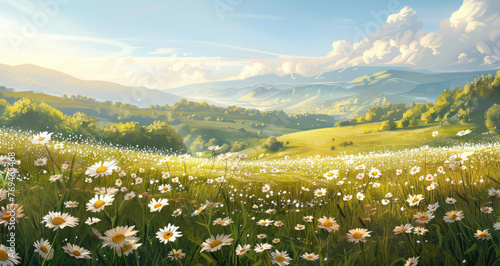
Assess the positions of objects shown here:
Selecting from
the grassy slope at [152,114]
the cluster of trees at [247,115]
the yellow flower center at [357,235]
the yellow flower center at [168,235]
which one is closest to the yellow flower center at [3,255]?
the yellow flower center at [168,235]

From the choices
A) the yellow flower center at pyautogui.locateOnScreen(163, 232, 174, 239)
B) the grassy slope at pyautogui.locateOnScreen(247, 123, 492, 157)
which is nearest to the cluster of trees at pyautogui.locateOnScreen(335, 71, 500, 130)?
the grassy slope at pyautogui.locateOnScreen(247, 123, 492, 157)

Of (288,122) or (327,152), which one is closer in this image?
(327,152)

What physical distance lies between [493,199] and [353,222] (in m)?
2.11

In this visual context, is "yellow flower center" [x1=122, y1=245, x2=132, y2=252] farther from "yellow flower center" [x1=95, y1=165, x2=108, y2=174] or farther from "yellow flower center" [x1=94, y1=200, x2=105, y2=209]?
"yellow flower center" [x1=95, y1=165, x2=108, y2=174]

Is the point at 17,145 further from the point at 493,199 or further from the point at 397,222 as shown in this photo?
the point at 493,199

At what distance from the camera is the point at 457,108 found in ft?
64.4

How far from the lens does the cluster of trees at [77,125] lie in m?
15.5

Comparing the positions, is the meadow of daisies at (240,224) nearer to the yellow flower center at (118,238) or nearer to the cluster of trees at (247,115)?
the yellow flower center at (118,238)

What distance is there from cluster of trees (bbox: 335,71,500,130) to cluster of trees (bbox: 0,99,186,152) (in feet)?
46.1

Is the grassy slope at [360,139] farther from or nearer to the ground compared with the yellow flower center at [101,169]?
nearer to the ground

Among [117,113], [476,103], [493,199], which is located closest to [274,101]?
[117,113]

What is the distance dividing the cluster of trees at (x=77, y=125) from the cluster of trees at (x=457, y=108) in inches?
553

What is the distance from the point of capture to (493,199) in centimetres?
398

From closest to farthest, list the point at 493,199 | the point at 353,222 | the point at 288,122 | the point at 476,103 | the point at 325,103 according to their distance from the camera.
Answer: the point at 353,222 → the point at 493,199 → the point at 476,103 → the point at 288,122 → the point at 325,103
